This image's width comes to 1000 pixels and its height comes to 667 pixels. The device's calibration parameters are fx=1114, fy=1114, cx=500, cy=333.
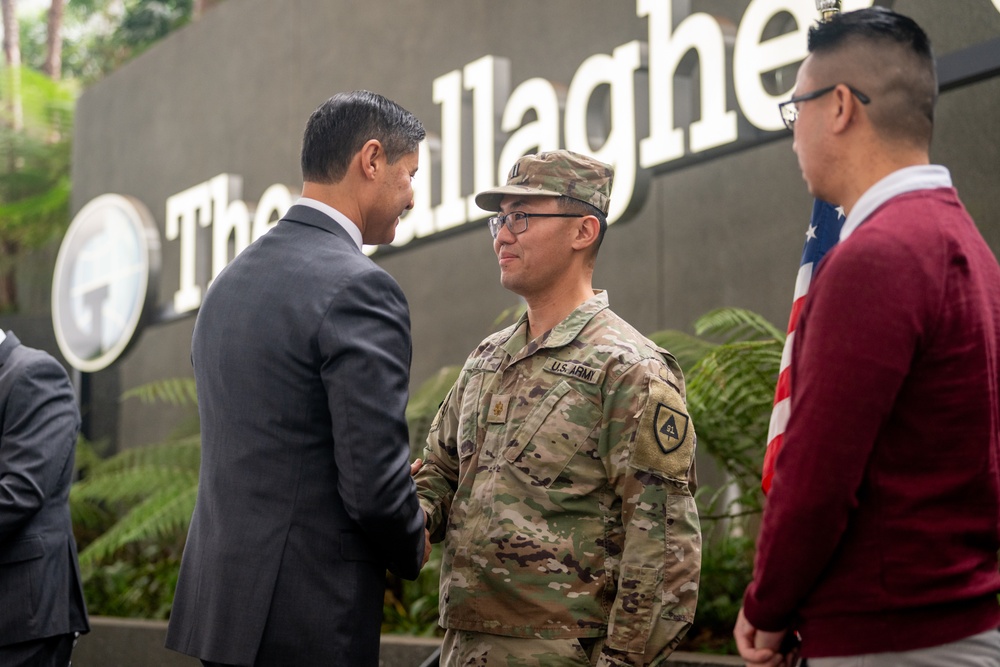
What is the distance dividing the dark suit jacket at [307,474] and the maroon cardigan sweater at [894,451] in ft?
3.05

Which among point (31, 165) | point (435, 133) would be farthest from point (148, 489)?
point (31, 165)

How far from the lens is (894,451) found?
65.2 inches

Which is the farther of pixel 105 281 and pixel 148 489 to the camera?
pixel 105 281

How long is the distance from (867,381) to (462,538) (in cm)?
133

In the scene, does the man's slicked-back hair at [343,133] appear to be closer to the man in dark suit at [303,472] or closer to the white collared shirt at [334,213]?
the white collared shirt at [334,213]

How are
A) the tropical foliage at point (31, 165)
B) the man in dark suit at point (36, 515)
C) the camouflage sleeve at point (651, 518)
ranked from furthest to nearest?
1. the tropical foliage at point (31, 165)
2. the man in dark suit at point (36, 515)
3. the camouflage sleeve at point (651, 518)

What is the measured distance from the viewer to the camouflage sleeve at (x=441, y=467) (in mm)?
2871

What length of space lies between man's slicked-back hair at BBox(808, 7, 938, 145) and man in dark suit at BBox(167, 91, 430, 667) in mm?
1075

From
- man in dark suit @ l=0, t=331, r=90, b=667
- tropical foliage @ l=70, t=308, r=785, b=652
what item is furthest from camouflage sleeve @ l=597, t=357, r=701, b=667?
man in dark suit @ l=0, t=331, r=90, b=667

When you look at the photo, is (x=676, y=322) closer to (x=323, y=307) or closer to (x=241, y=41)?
(x=323, y=307)

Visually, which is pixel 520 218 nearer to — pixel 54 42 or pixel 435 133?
pixel 435 133

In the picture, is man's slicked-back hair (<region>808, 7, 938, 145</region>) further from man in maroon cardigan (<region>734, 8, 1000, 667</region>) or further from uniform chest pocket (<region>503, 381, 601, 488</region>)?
uniform chest pocket (<region>503, 381, 601, 488</region>)

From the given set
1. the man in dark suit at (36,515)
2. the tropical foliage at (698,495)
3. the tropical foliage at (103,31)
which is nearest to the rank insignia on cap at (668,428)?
the tropical foliage at (698,495)

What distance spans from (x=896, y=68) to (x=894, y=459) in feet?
2.07
